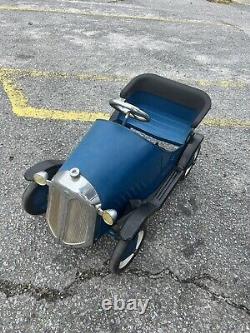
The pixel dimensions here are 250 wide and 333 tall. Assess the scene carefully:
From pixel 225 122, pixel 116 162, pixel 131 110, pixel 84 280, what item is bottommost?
pixel 84 280

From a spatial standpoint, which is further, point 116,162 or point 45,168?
point 45,168

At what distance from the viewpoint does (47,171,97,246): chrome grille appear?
259 cm

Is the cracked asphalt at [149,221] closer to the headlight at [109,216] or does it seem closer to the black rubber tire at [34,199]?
the black rubber tire at [34,199]

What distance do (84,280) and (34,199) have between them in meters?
0.77

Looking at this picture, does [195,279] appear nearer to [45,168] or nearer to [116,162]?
[116,162]

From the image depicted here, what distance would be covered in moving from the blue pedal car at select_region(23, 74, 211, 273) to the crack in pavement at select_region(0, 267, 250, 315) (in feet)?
0.65

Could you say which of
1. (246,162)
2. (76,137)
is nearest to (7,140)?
(76,137)

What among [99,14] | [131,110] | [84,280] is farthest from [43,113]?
[99,14]

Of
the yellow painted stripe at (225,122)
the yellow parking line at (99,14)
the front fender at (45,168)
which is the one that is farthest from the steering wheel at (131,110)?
the yellow parking line at (99,14)

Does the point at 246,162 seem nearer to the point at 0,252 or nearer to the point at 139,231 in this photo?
→ the point at 139,231

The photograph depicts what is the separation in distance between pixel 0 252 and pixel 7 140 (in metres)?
1.57

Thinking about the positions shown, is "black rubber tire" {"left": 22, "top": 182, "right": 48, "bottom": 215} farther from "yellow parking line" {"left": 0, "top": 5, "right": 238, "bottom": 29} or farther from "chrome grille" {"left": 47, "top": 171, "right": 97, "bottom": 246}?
"yellow parking line" {"left": 0, "top": 5, "right": 238, "bottom": 29}

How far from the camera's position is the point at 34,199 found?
120 inches

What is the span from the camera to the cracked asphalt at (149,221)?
8.83 feet
